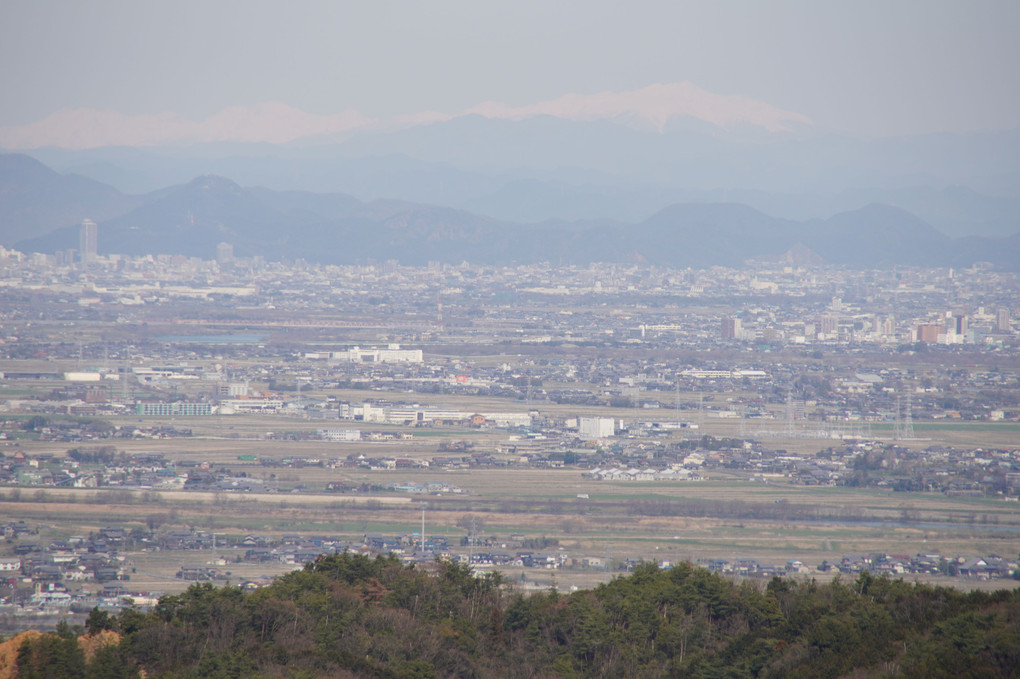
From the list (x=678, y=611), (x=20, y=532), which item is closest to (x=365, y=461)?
(x=20, y=532)

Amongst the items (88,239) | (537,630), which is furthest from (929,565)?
(88,239)

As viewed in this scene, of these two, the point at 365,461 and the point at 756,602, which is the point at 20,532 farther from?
the point at 756,602

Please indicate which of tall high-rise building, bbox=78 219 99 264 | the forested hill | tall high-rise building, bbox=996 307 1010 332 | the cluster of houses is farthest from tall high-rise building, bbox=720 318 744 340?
tall high-rise building, bbox=78 219 99 264

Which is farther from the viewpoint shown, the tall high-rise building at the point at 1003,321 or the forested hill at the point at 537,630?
the tall high-rise building at the point at 1003,321

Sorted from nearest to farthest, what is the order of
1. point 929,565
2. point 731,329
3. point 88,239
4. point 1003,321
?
point 929,565 < point 731,329 < point 1003,321 < point 88,239

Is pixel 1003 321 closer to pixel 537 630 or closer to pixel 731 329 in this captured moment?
pixel 731 329

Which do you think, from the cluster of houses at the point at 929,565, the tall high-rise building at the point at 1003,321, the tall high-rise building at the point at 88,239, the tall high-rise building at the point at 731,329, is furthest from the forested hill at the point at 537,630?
the tall high-rise building at the point at 88,239

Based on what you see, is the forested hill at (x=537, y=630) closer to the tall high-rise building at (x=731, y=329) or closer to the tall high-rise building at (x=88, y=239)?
the tall high-rise building at (x=731, y=329)

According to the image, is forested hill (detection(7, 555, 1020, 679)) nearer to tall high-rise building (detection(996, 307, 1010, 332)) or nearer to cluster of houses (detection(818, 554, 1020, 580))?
cluster of houses (detection(818, 554, 1020, 580))

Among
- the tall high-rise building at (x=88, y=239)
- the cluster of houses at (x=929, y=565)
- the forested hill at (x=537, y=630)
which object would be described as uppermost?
the tall high-rise building at (x=88, y=239)
